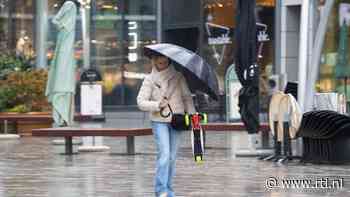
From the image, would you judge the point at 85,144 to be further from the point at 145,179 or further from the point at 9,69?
the point at 9,69

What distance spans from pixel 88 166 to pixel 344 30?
12113mm

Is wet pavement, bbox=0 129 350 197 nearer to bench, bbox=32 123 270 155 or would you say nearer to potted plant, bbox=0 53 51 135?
bench, bbox=32 123 270 155

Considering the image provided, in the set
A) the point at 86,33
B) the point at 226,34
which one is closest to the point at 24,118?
the point at 226,34

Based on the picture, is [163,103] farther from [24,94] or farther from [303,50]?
[24,94]

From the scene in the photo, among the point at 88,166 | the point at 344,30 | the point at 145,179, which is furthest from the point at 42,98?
the point at 145,179

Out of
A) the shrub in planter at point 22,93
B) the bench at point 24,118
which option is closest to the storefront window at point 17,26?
the shrub in planter at point 22,93

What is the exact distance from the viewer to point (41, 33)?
36.8m

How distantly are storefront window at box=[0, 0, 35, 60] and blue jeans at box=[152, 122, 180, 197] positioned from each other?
26.3 meters

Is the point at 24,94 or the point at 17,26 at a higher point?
the point at 17,26

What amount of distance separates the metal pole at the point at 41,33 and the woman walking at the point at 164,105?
26120 mm

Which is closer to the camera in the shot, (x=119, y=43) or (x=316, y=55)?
(x=316, y=55)

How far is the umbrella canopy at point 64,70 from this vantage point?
20609 millimetres

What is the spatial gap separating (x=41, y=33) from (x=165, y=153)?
87.5 feet

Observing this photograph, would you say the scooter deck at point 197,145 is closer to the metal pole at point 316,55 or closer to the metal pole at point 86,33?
the metal pole at point 316,55
